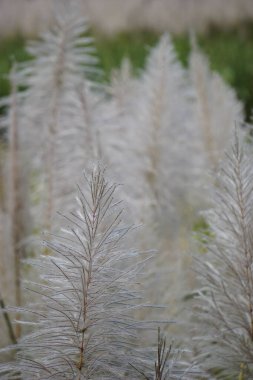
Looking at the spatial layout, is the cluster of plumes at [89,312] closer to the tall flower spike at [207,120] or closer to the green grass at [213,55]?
the tall flower spike at [207,120]

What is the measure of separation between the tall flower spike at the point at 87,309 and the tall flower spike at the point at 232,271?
86 millimetres

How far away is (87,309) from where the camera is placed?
1.17ft

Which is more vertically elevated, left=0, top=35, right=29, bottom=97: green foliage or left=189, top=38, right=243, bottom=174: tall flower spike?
left=0, top=35, right=29, bottom=97: green foliage

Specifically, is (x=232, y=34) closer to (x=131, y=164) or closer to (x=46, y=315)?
(x=131, y=164)

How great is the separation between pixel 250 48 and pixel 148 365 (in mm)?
4203

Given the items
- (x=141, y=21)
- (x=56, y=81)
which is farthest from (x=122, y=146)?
(x=141, y=21)

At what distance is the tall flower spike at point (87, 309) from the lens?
35 centimetres

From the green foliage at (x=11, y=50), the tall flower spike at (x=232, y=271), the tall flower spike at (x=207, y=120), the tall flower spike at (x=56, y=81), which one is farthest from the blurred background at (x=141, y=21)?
the tall flower spike at (x=232, y=271)

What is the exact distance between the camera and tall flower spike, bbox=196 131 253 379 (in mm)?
408

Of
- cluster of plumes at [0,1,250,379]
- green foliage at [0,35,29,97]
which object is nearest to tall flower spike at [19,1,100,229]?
cluster of plumes at [0,1,250,379]

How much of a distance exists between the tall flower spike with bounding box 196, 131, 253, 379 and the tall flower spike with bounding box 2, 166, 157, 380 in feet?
0.28

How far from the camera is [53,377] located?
35cm

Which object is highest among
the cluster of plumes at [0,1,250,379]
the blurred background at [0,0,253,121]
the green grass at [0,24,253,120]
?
the blurred background at [0,0,253,121]

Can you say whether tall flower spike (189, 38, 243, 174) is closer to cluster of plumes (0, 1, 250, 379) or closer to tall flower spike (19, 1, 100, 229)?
cluster of plumes (0, 1, 250, 379)
